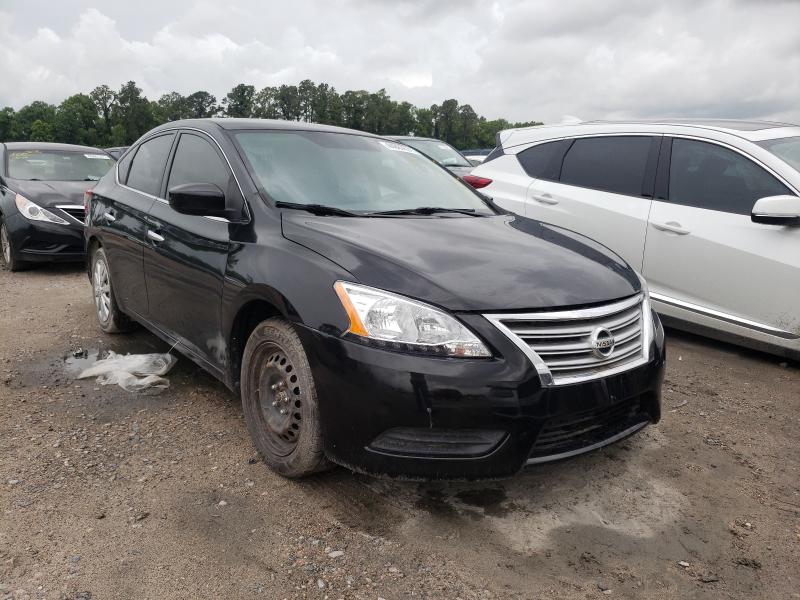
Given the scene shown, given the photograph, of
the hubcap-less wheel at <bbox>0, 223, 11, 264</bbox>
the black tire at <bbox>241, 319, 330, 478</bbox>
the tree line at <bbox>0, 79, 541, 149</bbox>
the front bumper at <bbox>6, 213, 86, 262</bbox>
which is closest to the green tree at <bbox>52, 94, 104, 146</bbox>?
the tree line at <bbox>0, 79, 541, 149</bbox>

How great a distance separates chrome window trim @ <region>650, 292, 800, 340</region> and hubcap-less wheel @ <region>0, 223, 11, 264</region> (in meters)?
7.06

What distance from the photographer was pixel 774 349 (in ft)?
13.6

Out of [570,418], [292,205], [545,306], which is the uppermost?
[292,205]

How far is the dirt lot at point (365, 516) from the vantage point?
2.12 meters

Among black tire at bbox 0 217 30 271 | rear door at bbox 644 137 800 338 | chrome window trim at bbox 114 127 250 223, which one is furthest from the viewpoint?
black tire at bbox 0 217 30 271

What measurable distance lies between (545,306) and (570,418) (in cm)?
43

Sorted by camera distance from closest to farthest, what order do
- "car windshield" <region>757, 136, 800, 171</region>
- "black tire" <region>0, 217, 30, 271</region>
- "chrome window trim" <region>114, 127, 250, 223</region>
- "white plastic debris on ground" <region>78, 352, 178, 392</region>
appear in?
"chrome window trim" <region>114, 127, 250, 223</region> → "white plastic debris on ground" <region>78, 352, 178, 392</region> → "car windshield" <region>757, 136, 800, 171</region> → "black tire" <region>0, 217, 30, 271</region>

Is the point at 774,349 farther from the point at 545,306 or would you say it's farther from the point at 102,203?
the point at 102,203

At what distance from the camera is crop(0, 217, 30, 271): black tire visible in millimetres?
7191

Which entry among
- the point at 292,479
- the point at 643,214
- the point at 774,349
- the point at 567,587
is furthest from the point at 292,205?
the point at 774,349

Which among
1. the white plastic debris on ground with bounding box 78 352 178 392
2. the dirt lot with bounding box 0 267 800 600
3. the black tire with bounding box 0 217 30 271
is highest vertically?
the black tire with bounding box 0 217 30 271

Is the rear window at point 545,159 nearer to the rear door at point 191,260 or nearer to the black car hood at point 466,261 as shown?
the black car hood at point 466,261

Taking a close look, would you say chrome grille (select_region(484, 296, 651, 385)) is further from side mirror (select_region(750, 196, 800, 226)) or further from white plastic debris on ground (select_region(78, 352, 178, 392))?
white plastic debris on ground (select_region(78, 352, 178, 392))

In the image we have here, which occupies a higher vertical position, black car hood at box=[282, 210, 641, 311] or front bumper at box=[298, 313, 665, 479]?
black car hood at box=[282, 210, 641, 311]
